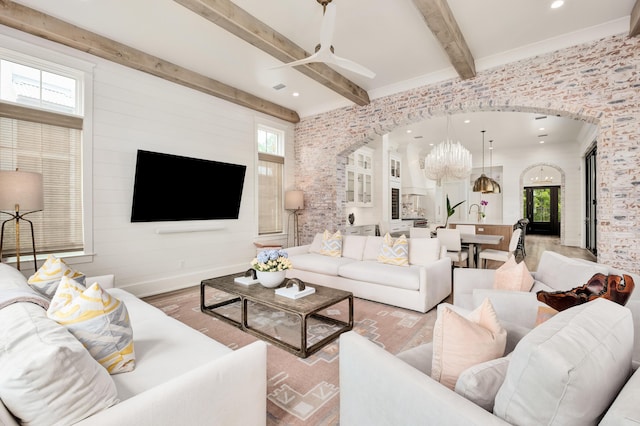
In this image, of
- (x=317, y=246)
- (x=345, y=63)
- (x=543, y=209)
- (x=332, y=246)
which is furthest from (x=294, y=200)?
(x=543, y=209)

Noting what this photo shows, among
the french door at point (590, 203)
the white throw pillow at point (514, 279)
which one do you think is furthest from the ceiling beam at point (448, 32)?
the french door at point (590, 203)

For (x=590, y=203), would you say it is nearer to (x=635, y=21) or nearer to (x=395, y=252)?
(x=635, y=21)

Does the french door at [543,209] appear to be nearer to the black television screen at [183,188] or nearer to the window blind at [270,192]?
the window blind at [270,192]

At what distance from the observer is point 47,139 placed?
3.42 metres

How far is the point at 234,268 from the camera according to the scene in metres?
5.35

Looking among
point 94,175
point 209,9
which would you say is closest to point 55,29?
point 94,175

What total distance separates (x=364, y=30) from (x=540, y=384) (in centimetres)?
374

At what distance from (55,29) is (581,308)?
4.94 meters

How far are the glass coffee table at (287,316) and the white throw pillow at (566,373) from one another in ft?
5.81

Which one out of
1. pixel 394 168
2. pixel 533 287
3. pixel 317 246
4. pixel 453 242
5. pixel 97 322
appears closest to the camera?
pixel 97 322

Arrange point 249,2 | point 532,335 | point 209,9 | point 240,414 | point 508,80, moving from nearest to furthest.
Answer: point 532,335
point 240,414
point 209,9
point 249,2
point 508,80

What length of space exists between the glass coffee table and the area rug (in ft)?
0.14

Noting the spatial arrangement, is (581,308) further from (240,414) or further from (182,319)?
(182,319)

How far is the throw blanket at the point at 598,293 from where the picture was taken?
156 centimetres
